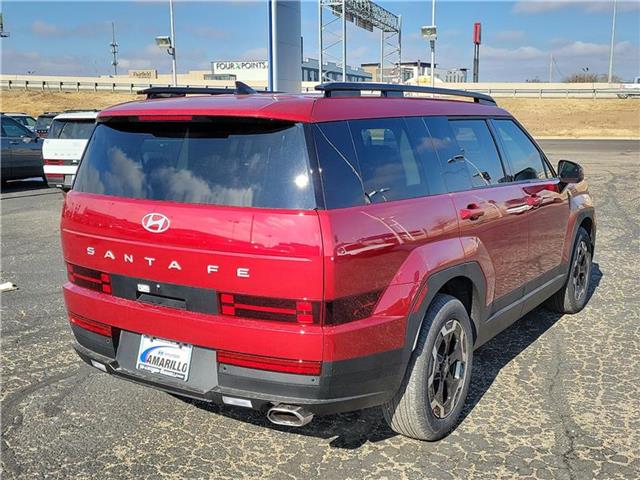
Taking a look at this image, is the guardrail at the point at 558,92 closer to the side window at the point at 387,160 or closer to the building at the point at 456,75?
the building at the point at 456,75

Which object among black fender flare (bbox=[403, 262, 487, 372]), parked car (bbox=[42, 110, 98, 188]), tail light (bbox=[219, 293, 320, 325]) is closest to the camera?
tail light (bbox=[219, 293, 320, 325])

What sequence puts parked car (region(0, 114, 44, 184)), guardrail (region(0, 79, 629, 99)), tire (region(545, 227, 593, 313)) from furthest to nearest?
guardrail (region(0, 79, 629, 99)) < parked car (region(0, 114, 44, 184)) < tire (region(545, 227, 593, 313))

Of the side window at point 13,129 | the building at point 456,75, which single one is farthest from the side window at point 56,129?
the building at point 456,75

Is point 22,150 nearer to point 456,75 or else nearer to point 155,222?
point 155,222

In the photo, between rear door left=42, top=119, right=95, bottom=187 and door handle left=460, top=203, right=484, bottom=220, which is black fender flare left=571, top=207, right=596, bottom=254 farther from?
rear door left=42, top=119, right=95, bottom=187

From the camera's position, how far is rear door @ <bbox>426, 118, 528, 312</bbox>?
3.52 metres

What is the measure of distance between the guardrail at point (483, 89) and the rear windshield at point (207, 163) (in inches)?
2017

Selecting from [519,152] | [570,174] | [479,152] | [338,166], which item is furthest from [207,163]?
[570,174]

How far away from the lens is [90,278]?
10.5ft

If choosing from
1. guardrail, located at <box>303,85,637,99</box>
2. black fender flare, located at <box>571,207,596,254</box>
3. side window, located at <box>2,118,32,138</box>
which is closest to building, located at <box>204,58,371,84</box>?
guardrail, located at <box>303,85,637,99</box>

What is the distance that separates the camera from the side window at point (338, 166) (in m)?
2.67

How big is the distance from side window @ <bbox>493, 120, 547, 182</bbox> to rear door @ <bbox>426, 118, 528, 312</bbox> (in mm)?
199

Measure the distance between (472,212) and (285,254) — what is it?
1420mm

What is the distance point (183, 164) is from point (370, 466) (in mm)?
1746
